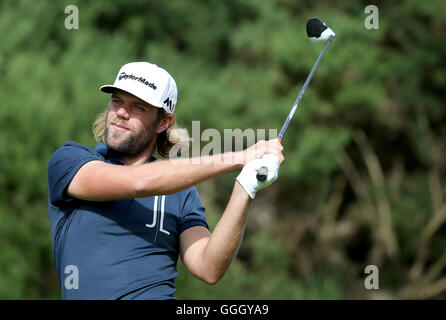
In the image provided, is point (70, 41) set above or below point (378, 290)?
above

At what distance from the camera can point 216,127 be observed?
16.3 m

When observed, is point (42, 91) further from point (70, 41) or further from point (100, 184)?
point (100, 184)

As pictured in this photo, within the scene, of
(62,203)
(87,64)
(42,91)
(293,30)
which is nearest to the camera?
(62,203)

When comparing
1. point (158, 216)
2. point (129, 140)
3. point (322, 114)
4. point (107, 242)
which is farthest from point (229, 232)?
point (322, 114)

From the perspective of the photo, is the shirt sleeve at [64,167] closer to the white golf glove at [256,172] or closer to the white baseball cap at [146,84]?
the white baseball cap at [146,84]

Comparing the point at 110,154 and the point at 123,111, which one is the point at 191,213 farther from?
the point at 123,111

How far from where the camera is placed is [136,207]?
11.0 ft

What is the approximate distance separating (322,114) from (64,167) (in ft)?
46.4

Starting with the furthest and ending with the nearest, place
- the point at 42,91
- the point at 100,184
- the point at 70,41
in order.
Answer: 1. the point at 70,41
2. the point at 42,91
3. the point at 100,184

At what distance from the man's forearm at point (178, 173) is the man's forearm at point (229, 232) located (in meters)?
0.18

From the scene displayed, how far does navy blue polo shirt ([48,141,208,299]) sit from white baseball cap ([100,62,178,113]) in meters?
0.37

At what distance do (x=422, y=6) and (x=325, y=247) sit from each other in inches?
244

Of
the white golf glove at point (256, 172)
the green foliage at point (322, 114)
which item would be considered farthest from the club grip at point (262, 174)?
the green foliage at point (322, 114)
